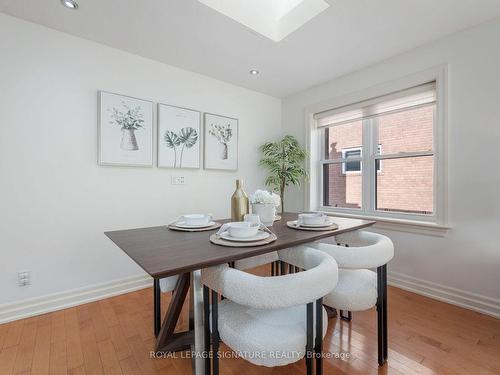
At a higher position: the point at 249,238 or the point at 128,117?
the point at 128,117

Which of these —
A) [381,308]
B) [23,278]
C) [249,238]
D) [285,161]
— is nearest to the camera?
[249,238]

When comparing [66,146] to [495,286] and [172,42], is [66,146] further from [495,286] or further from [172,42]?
[495,286]

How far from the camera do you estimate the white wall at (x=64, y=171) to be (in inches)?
73.4

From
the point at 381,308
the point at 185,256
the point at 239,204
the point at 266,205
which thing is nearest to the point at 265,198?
the point at 266,205

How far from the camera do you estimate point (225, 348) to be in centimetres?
154

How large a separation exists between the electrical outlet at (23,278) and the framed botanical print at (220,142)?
1.83m

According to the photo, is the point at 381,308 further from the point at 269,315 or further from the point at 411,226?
the point at 411,226

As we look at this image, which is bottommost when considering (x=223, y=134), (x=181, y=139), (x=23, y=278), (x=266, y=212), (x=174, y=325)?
(x=174, y=325)

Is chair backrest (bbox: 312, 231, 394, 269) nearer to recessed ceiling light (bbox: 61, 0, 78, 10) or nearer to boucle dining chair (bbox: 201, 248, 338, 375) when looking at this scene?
boucle dining chair (bbox: 201, 248, 338, 375)

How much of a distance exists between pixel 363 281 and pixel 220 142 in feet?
7.17

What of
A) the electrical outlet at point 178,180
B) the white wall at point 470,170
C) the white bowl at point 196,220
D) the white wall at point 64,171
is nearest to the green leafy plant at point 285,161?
the electrical outlet at point 178,180

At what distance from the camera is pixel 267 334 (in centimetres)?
95

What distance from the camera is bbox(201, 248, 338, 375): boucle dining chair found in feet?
2.78

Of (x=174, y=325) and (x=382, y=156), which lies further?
(x=382, y=156)
